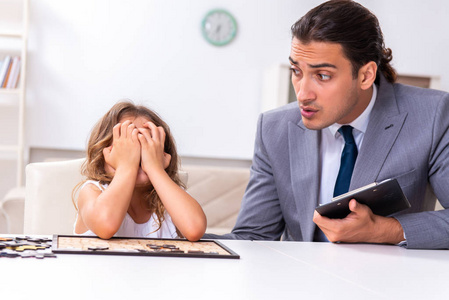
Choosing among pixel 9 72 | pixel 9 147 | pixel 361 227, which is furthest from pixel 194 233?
pixel 9 72

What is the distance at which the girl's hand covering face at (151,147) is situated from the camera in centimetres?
150

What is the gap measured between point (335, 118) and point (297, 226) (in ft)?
1.27

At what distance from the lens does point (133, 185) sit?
1.45 m

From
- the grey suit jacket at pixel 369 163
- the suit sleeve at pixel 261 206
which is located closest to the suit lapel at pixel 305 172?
the grey suit jacket at pixel 369 163

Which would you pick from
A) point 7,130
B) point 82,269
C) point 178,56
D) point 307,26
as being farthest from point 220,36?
point 82,269

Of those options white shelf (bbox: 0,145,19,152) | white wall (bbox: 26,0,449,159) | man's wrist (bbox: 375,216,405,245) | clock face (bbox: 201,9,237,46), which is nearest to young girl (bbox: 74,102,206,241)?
man's wrist (bbox: 375,216,405,245)

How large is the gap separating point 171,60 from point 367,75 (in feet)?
10.6

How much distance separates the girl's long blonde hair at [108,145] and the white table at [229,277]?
44 centimetres

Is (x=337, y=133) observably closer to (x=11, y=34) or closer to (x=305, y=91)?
(x=305, y=91)

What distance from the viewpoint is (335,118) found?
179 centimetres

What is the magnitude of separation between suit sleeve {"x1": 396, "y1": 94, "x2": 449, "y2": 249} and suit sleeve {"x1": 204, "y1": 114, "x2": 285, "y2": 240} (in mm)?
492

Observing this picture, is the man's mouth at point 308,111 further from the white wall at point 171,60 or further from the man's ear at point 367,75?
the white wall at point 171,60

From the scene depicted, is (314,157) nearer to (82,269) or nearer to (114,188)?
(114,188)

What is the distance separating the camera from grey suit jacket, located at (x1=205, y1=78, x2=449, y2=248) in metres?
1.74
